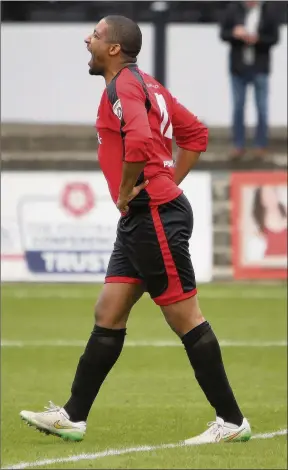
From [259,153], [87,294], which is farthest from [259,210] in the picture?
[259,153]

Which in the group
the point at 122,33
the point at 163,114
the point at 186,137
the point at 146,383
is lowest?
the point at 146,383

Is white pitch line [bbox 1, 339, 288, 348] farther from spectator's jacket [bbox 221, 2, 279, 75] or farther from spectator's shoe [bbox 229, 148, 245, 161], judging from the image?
spectator's jacket [bbox 221, 2, 279, 75]

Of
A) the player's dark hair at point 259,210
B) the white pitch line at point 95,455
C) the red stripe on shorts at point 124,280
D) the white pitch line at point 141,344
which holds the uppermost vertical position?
the red stripe on shorts at point 124,280

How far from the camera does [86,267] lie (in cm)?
1745

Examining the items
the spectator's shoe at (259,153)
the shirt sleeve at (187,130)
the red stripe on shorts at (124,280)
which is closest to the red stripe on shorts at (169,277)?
the red stripe on shorts at (124,280)

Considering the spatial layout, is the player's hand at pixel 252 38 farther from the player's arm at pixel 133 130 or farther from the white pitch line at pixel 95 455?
the white pitch line at pixel 95 455

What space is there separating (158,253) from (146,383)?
2.70m

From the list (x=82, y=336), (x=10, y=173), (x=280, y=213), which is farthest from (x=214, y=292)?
(x=82, y=336)

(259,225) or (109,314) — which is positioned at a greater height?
(109,314)

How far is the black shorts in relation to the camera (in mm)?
7332

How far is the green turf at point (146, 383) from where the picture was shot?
714cm

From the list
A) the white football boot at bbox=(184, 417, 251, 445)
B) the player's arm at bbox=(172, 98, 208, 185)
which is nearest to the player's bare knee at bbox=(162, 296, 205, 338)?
the white football boot at bbox=(184, 417, 251, 445)

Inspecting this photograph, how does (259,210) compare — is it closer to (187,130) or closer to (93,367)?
(187,130)

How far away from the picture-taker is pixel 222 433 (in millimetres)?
7402
